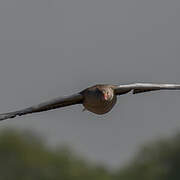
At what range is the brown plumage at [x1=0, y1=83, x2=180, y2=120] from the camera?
28.8m

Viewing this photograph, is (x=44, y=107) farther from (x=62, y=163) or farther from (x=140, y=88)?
(x=62, y=163)

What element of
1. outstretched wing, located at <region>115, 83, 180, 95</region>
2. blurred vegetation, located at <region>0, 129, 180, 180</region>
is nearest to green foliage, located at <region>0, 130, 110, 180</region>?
blurred vegetation, located at <region>0, 129, 180, 180</region>

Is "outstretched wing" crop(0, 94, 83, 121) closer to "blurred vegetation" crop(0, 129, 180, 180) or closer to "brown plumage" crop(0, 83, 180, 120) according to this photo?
"brown plumage" crop(0, 83, 180, 120)

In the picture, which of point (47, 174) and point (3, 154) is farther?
point (3, 154)

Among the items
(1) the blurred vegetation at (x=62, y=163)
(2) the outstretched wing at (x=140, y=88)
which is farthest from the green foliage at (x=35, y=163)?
(2) the outstretched wing at (x=140, y=88)

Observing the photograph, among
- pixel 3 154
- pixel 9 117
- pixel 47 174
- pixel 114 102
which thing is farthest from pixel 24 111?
pixel 3 154

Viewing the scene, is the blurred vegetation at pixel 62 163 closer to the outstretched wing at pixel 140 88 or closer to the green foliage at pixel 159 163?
the green foliage at pixel 159 163

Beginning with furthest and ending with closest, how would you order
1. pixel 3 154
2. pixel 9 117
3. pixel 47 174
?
pixel 3 154, pixel 47 174, pixel 9 117

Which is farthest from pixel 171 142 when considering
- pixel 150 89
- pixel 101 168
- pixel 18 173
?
pixel 150 89

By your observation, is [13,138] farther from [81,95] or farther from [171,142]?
[81,95]

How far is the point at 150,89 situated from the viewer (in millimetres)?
29781

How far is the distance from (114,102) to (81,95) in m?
0.76

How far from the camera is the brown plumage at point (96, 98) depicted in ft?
94.4

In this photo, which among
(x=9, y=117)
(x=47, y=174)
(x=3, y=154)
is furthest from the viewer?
(x=3, y=154)
